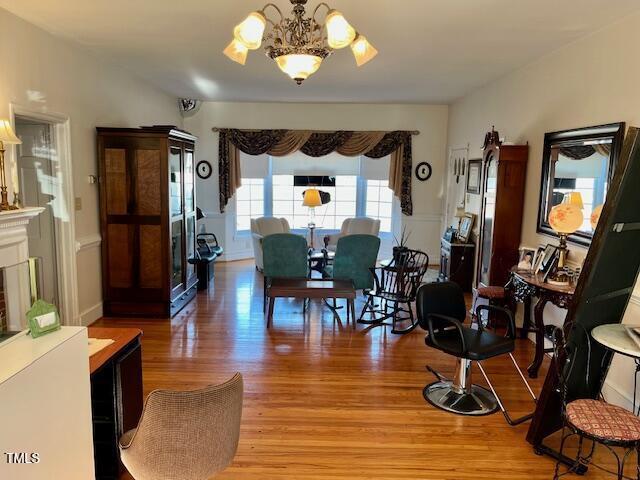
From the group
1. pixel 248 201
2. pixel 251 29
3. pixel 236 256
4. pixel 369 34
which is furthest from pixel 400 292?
pixel 248 201

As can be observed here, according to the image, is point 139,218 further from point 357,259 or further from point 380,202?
point 380,202

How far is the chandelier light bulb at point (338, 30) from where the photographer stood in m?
2.61

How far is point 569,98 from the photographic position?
422 cm

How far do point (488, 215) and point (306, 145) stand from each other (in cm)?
391

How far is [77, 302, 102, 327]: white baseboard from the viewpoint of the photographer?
15.9 feet

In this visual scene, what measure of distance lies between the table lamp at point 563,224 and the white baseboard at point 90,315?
436cm

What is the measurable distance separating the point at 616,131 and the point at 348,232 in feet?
15.9

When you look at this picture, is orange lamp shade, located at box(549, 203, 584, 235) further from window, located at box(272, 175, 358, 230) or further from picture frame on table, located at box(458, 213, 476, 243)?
window, located at box(272, 175, 358, 230)

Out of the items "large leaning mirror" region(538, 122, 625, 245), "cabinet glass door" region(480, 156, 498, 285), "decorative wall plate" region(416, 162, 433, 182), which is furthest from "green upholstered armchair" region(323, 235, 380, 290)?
"decorative wall plate" region(416, 162, 433, 182)

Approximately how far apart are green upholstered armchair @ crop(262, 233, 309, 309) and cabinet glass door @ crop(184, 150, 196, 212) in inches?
→ 47.3

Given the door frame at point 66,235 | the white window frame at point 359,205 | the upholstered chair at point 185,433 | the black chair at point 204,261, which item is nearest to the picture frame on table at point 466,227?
the white window frame at point 359,205

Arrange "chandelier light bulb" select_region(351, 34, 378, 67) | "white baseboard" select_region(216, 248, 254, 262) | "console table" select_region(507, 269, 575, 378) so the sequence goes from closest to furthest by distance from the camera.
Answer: "chandelier light bulb" select_region(351, 34, 378, 67), "console table" select_region(507, 269, 575, 378), "white baseboard" select_region(216, 248, 254, 262)

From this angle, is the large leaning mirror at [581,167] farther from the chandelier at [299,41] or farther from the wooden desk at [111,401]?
the wooden desk at [111,401]

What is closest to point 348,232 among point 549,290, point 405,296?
point 405,296
